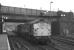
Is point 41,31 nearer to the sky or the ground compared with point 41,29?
nearer to the ground

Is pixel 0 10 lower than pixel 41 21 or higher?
higher

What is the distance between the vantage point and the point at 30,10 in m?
37.7

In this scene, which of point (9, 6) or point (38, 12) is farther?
point (38, 12)

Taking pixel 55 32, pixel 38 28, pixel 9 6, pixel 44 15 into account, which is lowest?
pixel 55 32

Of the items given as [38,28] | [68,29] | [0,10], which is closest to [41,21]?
[38,28]

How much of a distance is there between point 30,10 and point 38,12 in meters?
2.80

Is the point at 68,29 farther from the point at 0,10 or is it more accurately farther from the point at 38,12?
the point at 0,10

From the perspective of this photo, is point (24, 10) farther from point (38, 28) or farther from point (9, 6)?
point (38, 28)

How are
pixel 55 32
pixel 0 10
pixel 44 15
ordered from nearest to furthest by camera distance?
pixel 0 10, pixel 44 15, pixel 55 32

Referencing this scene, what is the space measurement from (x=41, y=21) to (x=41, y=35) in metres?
2.10

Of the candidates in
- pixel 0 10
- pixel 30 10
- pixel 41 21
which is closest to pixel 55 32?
pixel 30 10

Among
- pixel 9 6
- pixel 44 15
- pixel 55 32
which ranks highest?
pixel 9 6

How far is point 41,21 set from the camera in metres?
18.7

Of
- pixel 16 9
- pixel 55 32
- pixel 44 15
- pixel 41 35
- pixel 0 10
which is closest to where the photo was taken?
pixel 41 35
